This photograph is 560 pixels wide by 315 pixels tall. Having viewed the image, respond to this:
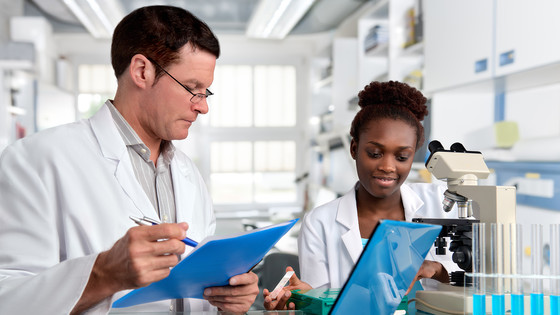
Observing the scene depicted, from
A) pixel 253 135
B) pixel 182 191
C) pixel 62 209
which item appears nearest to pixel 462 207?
pixel 182 191

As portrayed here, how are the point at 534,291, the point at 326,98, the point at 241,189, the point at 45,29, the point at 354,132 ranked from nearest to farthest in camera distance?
1. the point at 534,291
2. the point at 354,132
3. the point at 45,29
4. the point at 326,98
5. the point at 241,189

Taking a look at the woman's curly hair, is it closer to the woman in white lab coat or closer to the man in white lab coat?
the woman in white lab coat

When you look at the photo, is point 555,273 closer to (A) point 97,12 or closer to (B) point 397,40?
(B) point 397,40

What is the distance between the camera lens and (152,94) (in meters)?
1.46

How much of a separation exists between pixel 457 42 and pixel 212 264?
2230 millimetres

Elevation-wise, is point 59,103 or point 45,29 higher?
point 45,29

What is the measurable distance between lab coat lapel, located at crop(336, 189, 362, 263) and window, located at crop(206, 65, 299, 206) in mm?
5529

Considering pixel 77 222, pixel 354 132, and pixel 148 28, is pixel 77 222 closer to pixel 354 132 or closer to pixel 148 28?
pixel 148 28

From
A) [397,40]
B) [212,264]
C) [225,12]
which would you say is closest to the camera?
[212,264]

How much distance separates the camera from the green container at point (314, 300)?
116 centimetres

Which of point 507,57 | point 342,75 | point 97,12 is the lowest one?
point 507,57

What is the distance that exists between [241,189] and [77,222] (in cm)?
602

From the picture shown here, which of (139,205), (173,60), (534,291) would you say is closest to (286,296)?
(139,205)

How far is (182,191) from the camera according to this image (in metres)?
1.63
